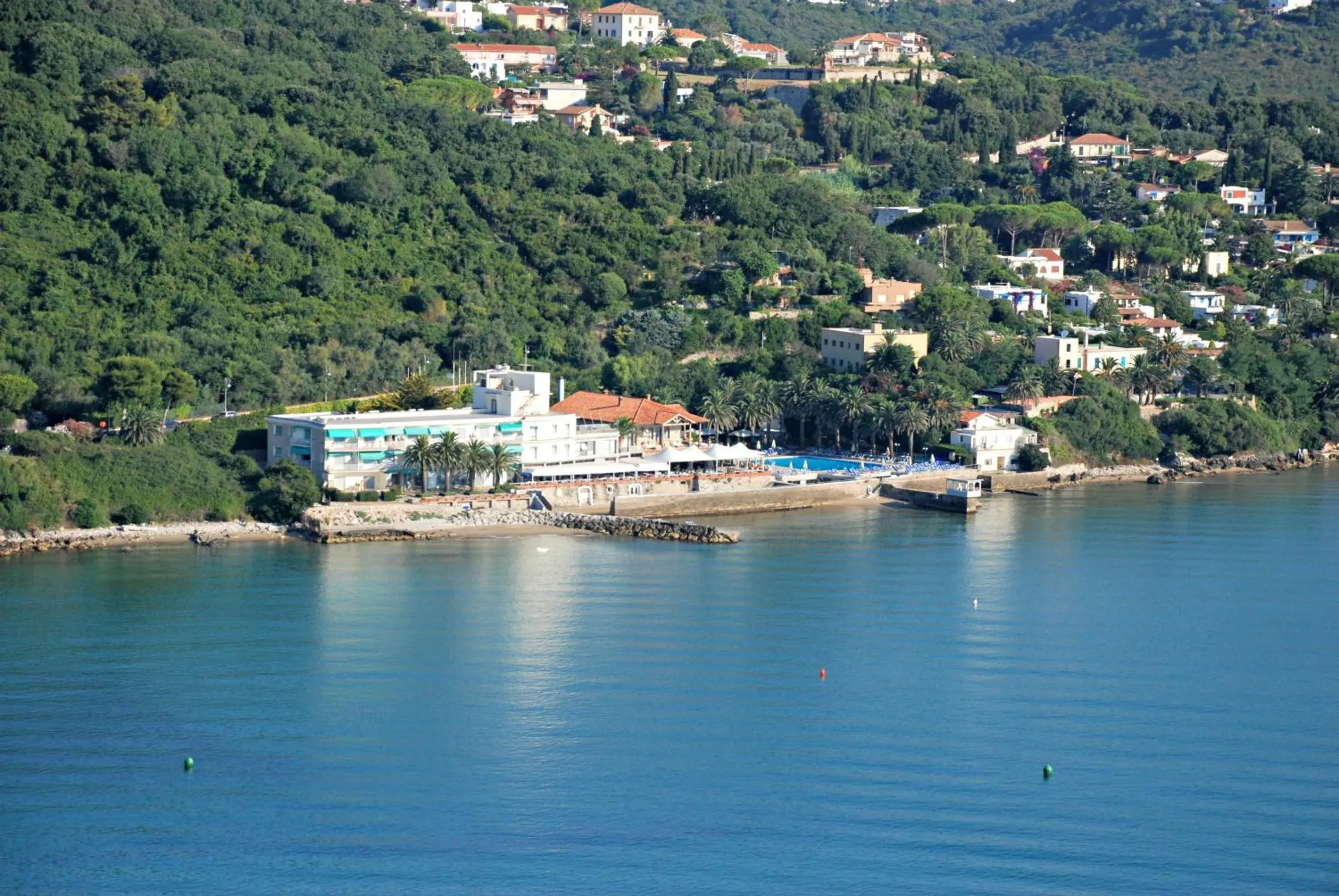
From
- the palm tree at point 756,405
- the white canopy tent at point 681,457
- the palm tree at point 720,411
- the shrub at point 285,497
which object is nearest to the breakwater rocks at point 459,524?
the shrub at point 285,497

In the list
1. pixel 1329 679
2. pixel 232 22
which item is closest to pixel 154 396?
pixel 1329 679

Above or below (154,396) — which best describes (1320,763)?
below

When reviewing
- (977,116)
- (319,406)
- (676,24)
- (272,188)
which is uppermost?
(676,24)

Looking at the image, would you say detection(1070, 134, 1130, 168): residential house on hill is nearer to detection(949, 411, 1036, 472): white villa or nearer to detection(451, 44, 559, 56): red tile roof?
detection(451, 44, 559, 56): red tile roof

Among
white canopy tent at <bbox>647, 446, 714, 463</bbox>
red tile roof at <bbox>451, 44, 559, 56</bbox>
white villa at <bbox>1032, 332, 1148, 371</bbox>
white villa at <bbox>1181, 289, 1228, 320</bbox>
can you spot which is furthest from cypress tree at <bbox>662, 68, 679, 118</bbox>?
white canopy tent at <bbox>647, 446, 714, 463</bbox>

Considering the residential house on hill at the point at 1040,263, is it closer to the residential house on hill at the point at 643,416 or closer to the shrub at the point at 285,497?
the residential house on hill at the point at 643,416

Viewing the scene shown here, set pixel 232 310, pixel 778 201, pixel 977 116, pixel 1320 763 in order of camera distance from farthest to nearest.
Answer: pixel 977 116 → pixel 778 201 → pixel 232 310 → pixel 1320 763

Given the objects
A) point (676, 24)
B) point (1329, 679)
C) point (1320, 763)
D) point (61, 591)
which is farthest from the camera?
point (676, 24)

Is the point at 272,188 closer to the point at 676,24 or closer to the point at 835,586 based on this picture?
the point at 835,586
